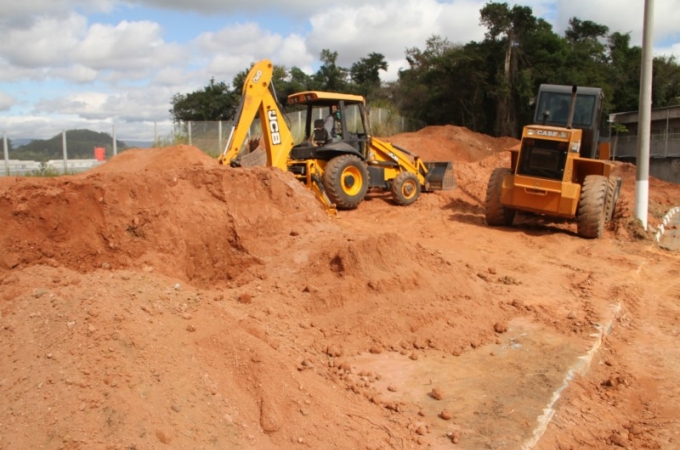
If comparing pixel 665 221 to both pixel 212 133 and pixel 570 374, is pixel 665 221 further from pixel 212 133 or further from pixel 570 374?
pixel 212 133

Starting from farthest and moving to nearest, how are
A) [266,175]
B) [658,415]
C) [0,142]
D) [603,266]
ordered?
[0,142], [603,266], [266,175], [658,415]

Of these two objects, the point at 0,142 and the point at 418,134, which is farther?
the point at 418,134

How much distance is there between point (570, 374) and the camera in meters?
5.56

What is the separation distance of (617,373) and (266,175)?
5.18 m

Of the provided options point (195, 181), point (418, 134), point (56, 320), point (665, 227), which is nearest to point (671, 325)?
point (195, 181)

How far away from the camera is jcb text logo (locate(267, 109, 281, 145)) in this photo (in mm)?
12797

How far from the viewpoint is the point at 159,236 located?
7109 mm

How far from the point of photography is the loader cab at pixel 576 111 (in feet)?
40.9

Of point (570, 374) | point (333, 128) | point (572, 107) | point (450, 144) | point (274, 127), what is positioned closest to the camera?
point (570, 374)

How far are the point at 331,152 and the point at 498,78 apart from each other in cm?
1910

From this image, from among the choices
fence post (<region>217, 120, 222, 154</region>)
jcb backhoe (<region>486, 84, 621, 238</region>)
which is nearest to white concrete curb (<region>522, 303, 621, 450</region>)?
jcb backhoe (<region>486, 84, 621, 238</region>)

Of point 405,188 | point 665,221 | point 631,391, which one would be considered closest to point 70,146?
point 405,188

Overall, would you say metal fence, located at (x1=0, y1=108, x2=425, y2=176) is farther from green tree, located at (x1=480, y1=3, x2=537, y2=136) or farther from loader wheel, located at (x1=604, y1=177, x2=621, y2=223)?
green tree, located at (x1=480, y1=3, x2=537, y2=136)

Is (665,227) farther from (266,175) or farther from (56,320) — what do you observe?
(56,320)
